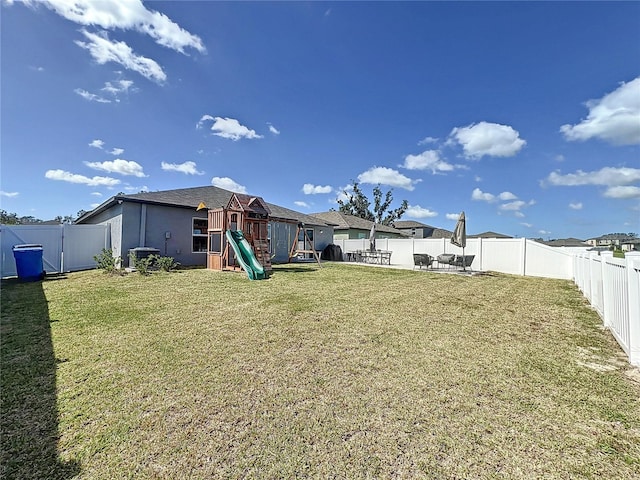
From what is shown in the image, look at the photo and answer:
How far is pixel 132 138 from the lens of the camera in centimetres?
1495

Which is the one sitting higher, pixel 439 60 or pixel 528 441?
pixel 439 60

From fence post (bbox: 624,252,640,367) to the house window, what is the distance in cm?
1418

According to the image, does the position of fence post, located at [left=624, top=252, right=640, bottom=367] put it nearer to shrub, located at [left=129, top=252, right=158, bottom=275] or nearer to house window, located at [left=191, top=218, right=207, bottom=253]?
shrub, located at [left=129, top=252, right=158, bottom=275]

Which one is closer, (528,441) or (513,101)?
(528,441)

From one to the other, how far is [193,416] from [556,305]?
802 centimetres

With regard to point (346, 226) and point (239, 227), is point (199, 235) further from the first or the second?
point (346, 226)

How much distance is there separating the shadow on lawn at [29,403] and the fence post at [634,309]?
207 inches

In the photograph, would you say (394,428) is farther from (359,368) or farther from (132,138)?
(132,138)

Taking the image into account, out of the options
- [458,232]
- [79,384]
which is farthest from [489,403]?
[458,232]

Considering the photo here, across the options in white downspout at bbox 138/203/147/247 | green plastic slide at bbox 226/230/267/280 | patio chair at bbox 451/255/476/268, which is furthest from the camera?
patio chair at bbox 451/255/476/268

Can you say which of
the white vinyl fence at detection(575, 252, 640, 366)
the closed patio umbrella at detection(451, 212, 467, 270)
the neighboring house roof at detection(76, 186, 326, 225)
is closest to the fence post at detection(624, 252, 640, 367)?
the white vinyl fence at detection(575, 252, 640, 366)

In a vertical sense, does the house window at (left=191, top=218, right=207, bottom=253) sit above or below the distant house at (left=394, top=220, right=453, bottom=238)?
below

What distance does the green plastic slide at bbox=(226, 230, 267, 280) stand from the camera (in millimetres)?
9891

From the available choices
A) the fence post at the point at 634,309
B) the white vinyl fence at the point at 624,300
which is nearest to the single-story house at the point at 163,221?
the white vinyl fence at the point at 624,300
